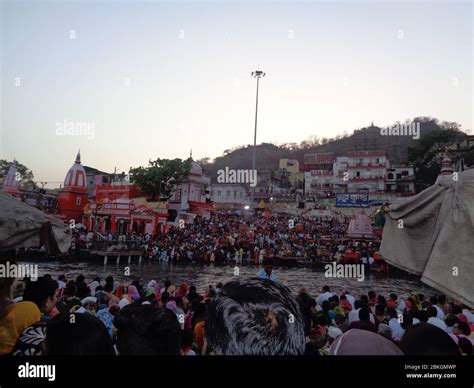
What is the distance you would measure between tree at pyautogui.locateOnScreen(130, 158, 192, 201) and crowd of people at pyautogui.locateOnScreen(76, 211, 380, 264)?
621 centimetres

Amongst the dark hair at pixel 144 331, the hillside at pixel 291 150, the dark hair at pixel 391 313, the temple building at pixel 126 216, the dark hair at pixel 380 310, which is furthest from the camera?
the hillside at pixel 291 150

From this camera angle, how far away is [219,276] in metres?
25.7

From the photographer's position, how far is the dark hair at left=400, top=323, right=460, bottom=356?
2.58m

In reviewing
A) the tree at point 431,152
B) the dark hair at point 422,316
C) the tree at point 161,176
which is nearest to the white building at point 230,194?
the tree at point 161,176

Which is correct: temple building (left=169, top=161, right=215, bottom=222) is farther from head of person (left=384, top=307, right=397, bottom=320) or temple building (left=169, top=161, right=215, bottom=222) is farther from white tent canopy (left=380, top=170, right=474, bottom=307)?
white tent canopy (left=380, top=170, right=474, bottom=307)

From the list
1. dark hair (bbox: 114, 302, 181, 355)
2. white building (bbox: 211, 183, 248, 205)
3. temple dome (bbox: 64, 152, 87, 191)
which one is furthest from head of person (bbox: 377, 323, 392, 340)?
white building (bbox: 211, 183, 248, 205)

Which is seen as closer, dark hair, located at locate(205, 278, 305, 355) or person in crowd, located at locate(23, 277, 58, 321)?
dark hair, located at locate(205, 278, 305, 355)

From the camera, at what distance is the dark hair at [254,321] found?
214 centimetres

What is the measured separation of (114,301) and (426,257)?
255 inches

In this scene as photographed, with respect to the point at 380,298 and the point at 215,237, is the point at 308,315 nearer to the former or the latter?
the point at 380,298

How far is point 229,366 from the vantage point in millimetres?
2754

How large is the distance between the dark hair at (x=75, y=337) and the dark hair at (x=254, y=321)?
0.77 m

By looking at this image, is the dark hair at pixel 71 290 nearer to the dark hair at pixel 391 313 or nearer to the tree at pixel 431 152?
the dark hair at pixel 391 313

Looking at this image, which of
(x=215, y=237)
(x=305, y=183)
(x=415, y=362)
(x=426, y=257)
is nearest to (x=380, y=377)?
(x=415, y=362)
